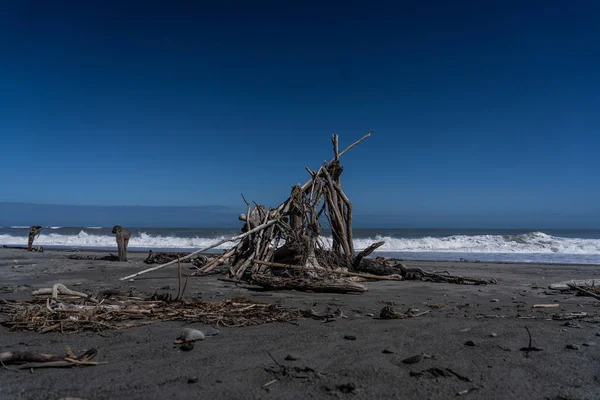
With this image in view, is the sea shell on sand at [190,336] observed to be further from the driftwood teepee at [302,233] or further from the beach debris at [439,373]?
the driftwood teepee at [302,233]

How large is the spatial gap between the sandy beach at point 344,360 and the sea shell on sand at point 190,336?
96 mm

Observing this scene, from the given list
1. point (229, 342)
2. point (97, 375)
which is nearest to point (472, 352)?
point (229, 342)

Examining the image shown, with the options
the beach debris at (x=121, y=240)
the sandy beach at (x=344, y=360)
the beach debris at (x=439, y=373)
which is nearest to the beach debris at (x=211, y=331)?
the sandy beach at (x=344, y=360)

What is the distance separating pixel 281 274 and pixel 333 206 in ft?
7.71

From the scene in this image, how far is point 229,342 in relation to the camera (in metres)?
4.21

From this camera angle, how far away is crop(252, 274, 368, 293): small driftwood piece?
7629 mm

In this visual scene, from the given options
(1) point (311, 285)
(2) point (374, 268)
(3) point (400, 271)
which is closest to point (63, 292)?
(1) point (311, 285)

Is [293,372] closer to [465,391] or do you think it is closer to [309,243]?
[465,391]

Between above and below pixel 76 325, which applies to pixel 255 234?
above

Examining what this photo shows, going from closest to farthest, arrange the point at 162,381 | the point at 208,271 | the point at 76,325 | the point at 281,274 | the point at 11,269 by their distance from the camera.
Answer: the point at 162,381 < the point at 76,325 < the point at 281,274 < the point at 208,271 < the point at 11,269

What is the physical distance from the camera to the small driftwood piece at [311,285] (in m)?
7.63

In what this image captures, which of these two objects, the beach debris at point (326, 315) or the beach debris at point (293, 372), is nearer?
the beach debris at point (293, 372)

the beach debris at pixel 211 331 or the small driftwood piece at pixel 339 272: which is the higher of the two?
the small driftwood piece at pixel 339 272

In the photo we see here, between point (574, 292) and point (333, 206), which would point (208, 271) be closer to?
point (333, 206)
